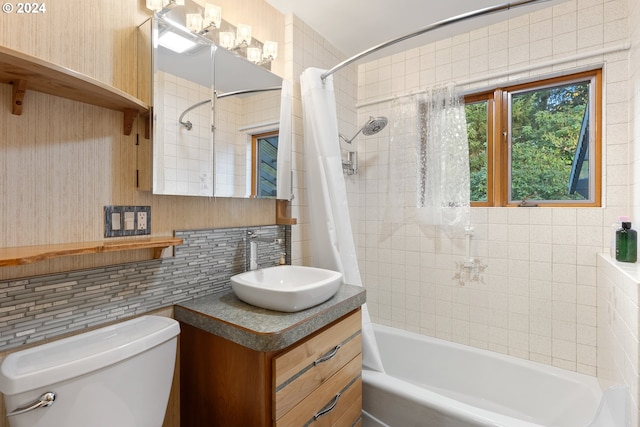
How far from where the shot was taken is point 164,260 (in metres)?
1.31

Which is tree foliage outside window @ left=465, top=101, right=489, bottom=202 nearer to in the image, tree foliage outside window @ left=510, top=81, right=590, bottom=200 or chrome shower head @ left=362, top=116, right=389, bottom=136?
tree foliage outside window @ left=510, top=81, right=590, bottom=200

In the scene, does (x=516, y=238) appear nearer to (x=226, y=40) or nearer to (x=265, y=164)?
(x=265, y=164)

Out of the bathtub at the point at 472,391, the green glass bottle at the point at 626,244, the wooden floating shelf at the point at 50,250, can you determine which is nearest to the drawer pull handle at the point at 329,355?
the bathtub at the point at 472,391

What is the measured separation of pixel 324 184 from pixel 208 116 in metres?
0.73

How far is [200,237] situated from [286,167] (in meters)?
0.67

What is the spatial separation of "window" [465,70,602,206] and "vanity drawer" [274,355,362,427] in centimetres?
145

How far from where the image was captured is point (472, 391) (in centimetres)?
201

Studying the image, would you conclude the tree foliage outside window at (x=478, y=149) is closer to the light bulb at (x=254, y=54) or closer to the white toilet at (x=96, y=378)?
the light bulb at (x=254, y=54)

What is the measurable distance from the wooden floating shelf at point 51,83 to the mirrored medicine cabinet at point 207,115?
0.61 ft

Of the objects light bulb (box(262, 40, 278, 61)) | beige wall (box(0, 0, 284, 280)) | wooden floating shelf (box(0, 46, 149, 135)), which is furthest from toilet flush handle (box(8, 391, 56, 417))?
light bulb (box(262, 40, 278, 61))

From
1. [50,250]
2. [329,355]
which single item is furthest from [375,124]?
[50,250]

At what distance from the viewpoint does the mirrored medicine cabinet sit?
1281mm

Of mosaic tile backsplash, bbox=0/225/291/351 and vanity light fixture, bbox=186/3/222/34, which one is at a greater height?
vanity light fixture, bbox=186/3/222/34

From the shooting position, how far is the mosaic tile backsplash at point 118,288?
37.3 inches
